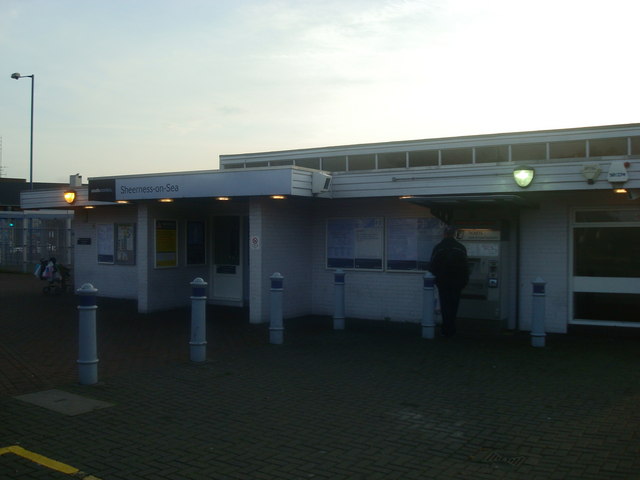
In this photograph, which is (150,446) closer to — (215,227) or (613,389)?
(613,389)

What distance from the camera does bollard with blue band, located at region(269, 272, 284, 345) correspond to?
10.9 metres

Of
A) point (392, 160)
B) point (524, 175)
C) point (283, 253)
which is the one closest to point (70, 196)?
Result: point (283, 253)

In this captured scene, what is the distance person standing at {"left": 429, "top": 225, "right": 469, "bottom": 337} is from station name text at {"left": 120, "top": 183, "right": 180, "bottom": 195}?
18.5 ft

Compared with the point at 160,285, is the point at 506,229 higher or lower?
higher

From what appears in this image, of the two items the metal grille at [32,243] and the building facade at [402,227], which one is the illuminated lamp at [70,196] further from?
the metal grille at [32,243]

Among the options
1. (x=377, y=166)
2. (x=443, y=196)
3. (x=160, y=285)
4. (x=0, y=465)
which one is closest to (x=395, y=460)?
(x=0, y=465)

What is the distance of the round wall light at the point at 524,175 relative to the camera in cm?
1119

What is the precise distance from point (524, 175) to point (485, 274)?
2041 millimetres

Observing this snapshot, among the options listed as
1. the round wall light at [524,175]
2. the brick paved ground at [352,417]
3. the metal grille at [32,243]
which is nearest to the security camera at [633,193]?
the round wall light at [524,175]

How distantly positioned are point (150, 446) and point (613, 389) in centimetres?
555

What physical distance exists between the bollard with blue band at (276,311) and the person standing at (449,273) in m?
2.85

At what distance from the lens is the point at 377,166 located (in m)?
18.5

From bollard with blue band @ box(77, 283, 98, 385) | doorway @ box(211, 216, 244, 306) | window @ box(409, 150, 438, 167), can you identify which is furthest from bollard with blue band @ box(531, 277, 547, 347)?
window @ box(409, 150, 438, 167)

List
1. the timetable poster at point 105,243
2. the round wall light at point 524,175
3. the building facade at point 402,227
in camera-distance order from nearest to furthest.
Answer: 1. the round wall light at point 524,175
2. the building facade at point 402,227
3. the timetable poster at point 105,243
